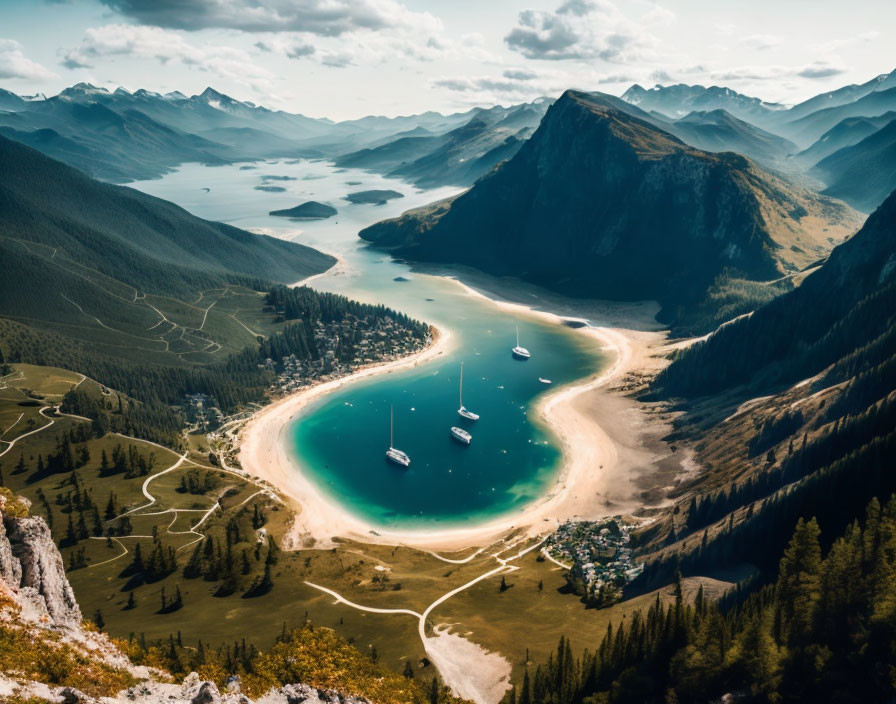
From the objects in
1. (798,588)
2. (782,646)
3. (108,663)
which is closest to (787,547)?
(798,588)

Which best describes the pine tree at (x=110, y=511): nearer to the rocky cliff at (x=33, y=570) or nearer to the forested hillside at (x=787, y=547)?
the rocky cliff at (x=33, y=570)

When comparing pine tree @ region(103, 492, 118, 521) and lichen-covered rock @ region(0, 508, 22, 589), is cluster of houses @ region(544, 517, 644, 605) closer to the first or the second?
lichen-covered rock @ region(0, 508, 22, 589)

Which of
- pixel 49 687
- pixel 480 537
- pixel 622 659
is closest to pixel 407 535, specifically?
pixel 480 537

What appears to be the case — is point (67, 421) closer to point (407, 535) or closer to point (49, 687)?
point (407, 535)

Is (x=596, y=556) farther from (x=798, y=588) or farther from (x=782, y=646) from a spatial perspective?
(x=782, y=646)

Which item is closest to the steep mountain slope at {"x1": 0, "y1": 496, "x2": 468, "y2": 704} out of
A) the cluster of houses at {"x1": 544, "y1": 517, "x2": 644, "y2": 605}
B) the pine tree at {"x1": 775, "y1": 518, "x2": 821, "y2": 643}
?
the pine tree at {"x1": 775, "y1": 518, "x2": 821, "y2": 643}

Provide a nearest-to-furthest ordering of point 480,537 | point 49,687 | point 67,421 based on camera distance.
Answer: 1. point 49,687
2. point 480,537
3. point 67,421
